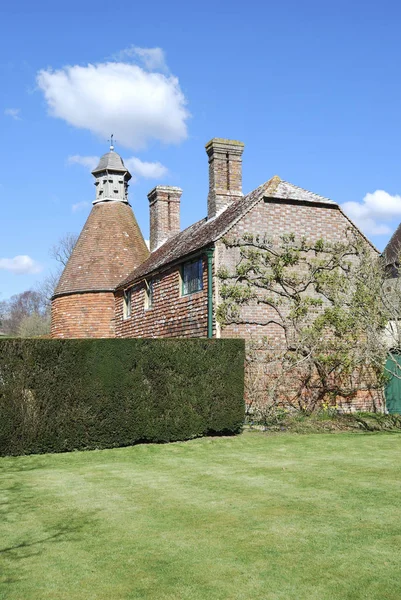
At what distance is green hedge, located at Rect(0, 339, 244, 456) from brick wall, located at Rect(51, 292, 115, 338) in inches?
493

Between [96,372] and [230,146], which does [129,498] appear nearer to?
[96,372]

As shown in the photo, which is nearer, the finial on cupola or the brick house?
the brick house

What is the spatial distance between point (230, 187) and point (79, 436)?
11.3m

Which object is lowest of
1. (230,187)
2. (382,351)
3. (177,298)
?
(382,351)

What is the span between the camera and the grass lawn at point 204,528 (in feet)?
14.6

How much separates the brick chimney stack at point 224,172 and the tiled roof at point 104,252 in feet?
23.1

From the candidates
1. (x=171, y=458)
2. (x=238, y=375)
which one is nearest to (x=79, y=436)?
(x=171, y=458)

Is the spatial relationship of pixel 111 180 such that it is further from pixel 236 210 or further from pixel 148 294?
pixel 236 210

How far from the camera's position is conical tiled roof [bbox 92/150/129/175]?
96.2ft

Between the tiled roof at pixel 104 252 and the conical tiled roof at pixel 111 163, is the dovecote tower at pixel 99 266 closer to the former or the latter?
the tiled roof at pixel 104 252

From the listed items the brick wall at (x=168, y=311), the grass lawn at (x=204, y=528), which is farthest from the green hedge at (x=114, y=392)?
the brick wall at (x=168, y=311)

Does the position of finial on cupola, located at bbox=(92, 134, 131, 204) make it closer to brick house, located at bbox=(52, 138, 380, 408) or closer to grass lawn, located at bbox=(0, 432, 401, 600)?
brick house, located at bbox=(52, 138, 380, 408)

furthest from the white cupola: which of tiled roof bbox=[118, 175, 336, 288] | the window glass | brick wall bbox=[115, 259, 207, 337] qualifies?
tiled roof bbox=[118, 175, 336, 288]

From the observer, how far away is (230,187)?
20047 millimetres
